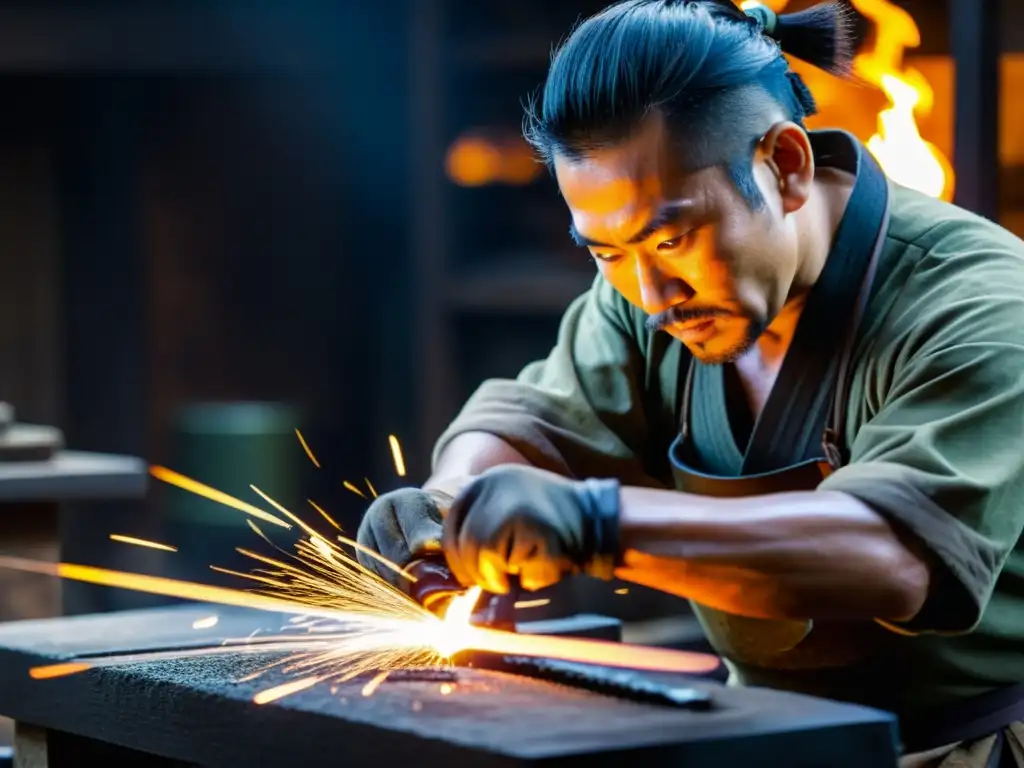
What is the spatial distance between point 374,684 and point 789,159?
2.82 feet

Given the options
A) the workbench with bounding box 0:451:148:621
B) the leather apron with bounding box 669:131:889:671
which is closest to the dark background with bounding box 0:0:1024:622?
the workbench with bounding box 0:451:148:621

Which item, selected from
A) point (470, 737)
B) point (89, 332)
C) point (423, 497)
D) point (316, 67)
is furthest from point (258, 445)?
point (470, 737)

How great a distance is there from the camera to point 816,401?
2.37 meters

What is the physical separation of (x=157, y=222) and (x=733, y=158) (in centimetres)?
403

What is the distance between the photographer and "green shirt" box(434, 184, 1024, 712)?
1967 millimetres

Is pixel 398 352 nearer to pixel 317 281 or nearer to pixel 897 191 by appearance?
pixel 317 281

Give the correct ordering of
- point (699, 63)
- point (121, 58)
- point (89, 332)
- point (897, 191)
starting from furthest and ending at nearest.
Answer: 1. point (89, 332)
2. point (121, 58)
3. point (897, 191)
4. point (699, 63)

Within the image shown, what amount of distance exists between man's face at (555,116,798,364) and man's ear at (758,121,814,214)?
2 centimetres

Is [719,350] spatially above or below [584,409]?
above

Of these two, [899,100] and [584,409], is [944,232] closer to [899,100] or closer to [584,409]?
[584,409]

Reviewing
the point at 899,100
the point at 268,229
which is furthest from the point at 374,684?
the point at 268,229

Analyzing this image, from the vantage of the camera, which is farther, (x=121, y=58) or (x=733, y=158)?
(x=121, y=58)

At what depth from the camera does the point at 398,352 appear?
19.7 ft

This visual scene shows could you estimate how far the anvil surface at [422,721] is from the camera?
A: 1.66 meters
